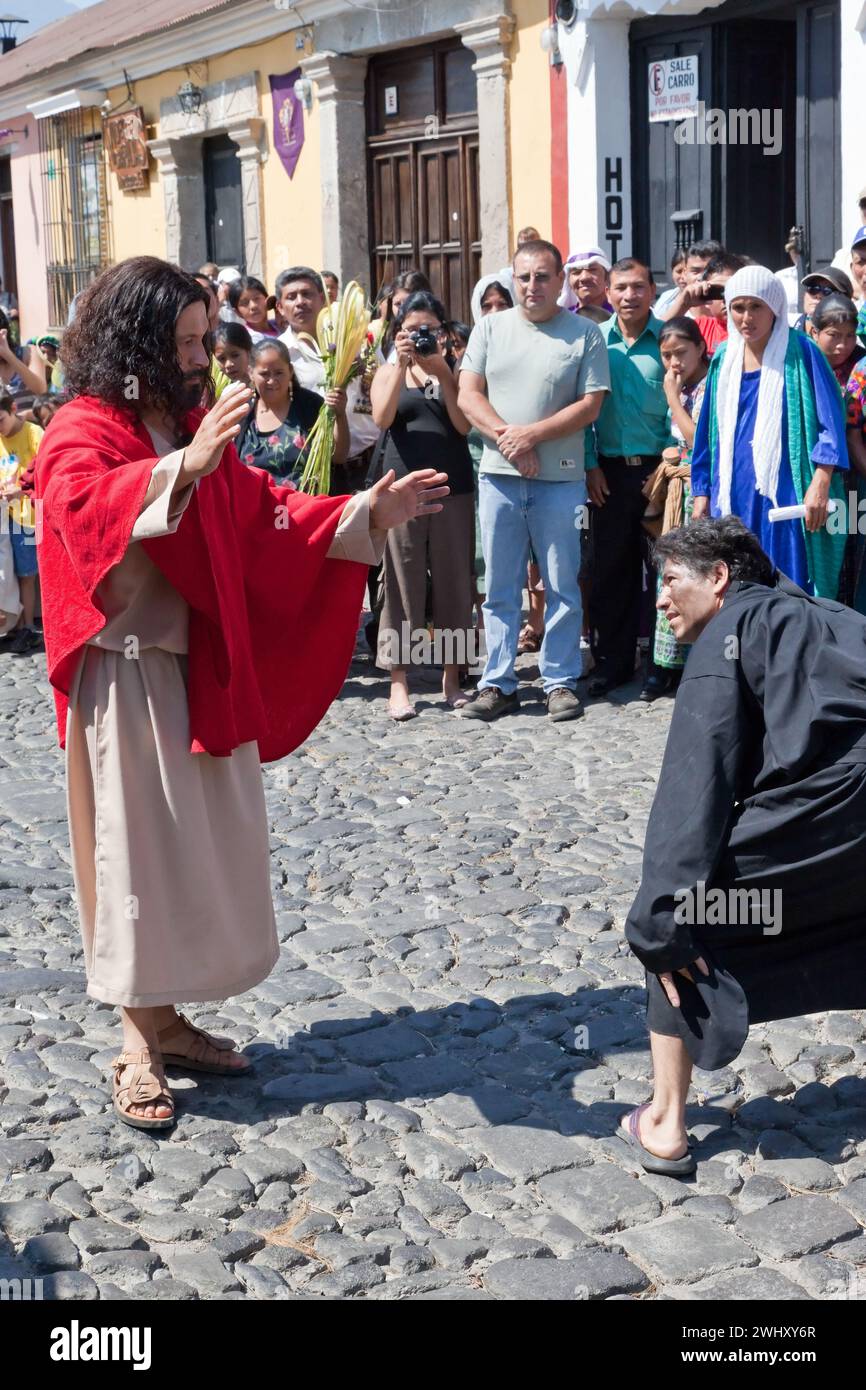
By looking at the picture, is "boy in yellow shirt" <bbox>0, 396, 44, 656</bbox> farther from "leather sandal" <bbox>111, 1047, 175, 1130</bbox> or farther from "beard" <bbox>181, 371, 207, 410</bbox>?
"leather sandal" <bbox>111, 1047, 175, 1130</bbox>

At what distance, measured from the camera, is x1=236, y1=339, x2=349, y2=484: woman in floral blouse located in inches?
328

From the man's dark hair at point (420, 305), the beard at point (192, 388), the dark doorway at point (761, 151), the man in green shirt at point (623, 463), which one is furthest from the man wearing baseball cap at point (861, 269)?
the beard at point (192, 388)

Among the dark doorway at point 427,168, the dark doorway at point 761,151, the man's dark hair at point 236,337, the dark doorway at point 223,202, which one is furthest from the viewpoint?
the dark doorway at point 223,202

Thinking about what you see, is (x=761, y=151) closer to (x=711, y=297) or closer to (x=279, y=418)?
(x=711, y=297)

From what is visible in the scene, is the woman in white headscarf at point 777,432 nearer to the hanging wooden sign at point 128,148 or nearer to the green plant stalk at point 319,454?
the green plant stalk at point 319,454

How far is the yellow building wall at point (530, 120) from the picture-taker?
1259 cm

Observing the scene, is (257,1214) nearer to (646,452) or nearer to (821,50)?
(646,452)

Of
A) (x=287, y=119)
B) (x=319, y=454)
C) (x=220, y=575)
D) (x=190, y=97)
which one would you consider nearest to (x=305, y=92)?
(x=287, y=119)

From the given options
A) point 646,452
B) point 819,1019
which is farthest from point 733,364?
point 819,1019

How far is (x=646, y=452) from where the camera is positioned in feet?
27.0

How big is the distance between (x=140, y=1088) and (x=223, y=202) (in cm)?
1552

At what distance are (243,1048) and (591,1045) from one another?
884 millimetres

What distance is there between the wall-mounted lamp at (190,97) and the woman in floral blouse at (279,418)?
10296mm

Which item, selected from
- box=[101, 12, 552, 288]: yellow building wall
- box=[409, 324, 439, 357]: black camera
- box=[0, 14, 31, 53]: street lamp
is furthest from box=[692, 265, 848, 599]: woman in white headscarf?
box=[0, 14, 31, 53]: street lamp
